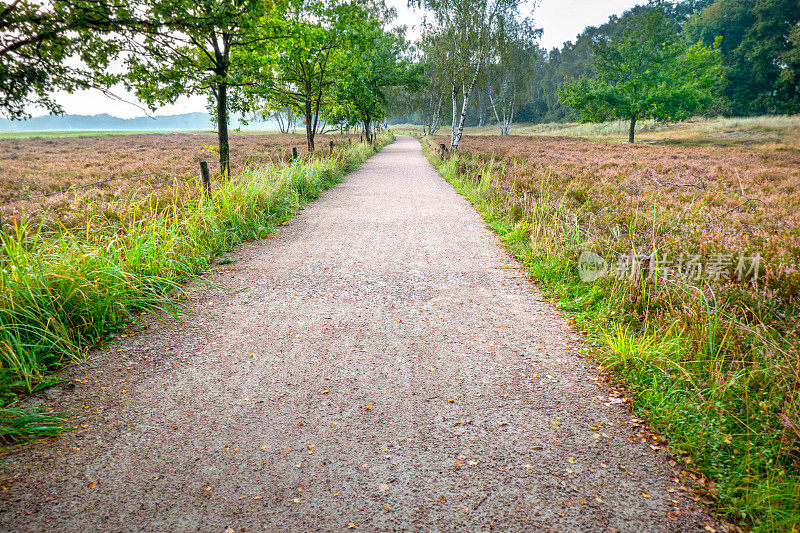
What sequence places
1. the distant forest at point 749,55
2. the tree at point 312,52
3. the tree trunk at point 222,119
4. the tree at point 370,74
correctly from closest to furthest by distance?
the tree trunk at point 222,119, the tree at point 312,52, the tree at point 370,74, the distant forest at point 749,55

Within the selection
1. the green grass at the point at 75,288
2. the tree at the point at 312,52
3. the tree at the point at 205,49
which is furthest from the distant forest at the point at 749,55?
the green grass at the point at 75,288

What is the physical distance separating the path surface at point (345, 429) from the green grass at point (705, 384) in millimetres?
218

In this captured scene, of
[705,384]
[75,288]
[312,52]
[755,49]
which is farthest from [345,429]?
[755,49]

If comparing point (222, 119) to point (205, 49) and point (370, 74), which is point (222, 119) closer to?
point (205, 49)

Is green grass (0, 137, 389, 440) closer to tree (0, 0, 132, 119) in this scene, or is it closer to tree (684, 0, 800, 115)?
tree (0, 0, 132, 119)

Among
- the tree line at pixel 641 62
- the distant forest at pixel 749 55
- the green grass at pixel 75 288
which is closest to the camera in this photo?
the green grass at pixel 75 288

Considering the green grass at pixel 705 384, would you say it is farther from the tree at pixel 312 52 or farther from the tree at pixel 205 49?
the tree at pixel 312 52

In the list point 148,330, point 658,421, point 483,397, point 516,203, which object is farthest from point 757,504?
point 516,203

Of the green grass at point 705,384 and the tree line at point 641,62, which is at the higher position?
the tree line at point 641,62

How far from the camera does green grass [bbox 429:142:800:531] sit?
1.93 meters

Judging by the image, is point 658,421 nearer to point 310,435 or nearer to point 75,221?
point 310,435

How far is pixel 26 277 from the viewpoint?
10.6 ft

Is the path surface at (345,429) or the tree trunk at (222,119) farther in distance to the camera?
the tree trunk at (222,119)

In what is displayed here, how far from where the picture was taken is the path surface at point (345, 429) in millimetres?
1910
